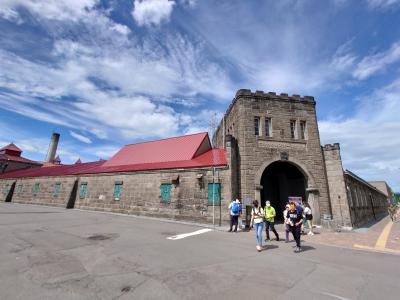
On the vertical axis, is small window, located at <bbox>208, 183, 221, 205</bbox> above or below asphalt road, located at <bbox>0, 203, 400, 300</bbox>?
above

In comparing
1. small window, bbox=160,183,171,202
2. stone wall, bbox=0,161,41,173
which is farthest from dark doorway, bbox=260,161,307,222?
stone wall, bbox=0,161,41,173

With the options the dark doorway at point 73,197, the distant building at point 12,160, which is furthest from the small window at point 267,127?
the distant building at point 12,160

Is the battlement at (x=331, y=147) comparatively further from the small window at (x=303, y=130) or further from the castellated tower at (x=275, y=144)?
the small window at (x=303, y=130)

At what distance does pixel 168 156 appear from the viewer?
20797mm

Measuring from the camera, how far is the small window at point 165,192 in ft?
55.8

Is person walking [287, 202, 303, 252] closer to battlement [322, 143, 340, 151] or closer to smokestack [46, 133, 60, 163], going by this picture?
battlement [322, 143, 340, 151]

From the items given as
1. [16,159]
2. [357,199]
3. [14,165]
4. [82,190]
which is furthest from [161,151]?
[16,159]

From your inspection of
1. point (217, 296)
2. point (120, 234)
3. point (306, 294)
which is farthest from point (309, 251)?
point (120, 234)

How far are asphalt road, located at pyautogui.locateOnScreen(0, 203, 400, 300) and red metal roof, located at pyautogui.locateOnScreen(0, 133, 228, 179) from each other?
8.98 meters

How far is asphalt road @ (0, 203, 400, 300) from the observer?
4316 millimetres

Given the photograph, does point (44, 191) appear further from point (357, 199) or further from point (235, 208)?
point (357, 199)

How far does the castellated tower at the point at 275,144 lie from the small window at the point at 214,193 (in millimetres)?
1006

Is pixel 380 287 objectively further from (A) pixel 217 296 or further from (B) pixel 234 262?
(A) pixel 217 296

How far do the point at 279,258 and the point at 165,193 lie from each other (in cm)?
1135
